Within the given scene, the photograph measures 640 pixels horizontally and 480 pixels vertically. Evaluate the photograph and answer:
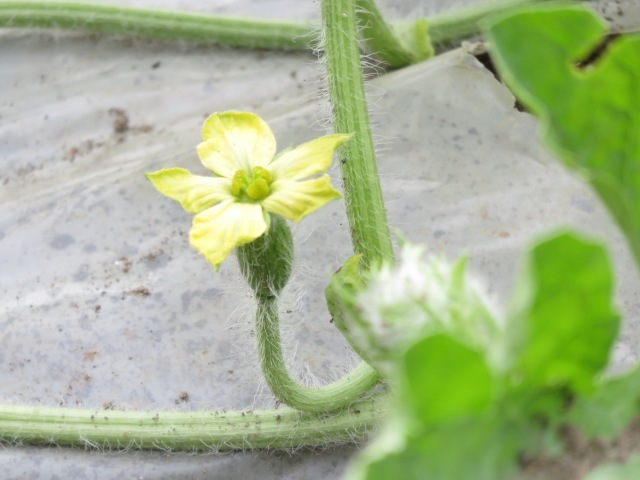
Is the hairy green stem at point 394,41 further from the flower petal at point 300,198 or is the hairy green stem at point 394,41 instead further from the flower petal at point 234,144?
the flower petal at point 300,198

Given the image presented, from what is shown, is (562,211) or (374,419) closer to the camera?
(374,419)

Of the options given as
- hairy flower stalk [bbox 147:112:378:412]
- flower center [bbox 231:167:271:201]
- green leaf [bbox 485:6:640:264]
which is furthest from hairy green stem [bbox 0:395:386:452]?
green leaf [bbox 485:6:640:264]

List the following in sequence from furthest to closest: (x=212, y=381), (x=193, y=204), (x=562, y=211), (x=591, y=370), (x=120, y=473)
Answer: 1. (x=562, y=211)
2. (x=212, y=381)
3. (x=120, y=473)
4. (x=193, y=204)
5. (x=591, y=370)

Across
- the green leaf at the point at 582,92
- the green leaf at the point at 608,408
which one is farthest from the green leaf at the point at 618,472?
the green leaf at the point at 582,92

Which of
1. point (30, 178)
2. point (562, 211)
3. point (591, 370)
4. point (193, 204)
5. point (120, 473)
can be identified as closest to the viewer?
point (591, 370)

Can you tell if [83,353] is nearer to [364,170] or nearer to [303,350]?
[303,350]

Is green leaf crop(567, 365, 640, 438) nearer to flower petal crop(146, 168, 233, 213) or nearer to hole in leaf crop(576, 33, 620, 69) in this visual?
flower petal crop(146, 168, 233, 213)

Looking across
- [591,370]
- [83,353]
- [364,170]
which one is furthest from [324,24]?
[591,370]
